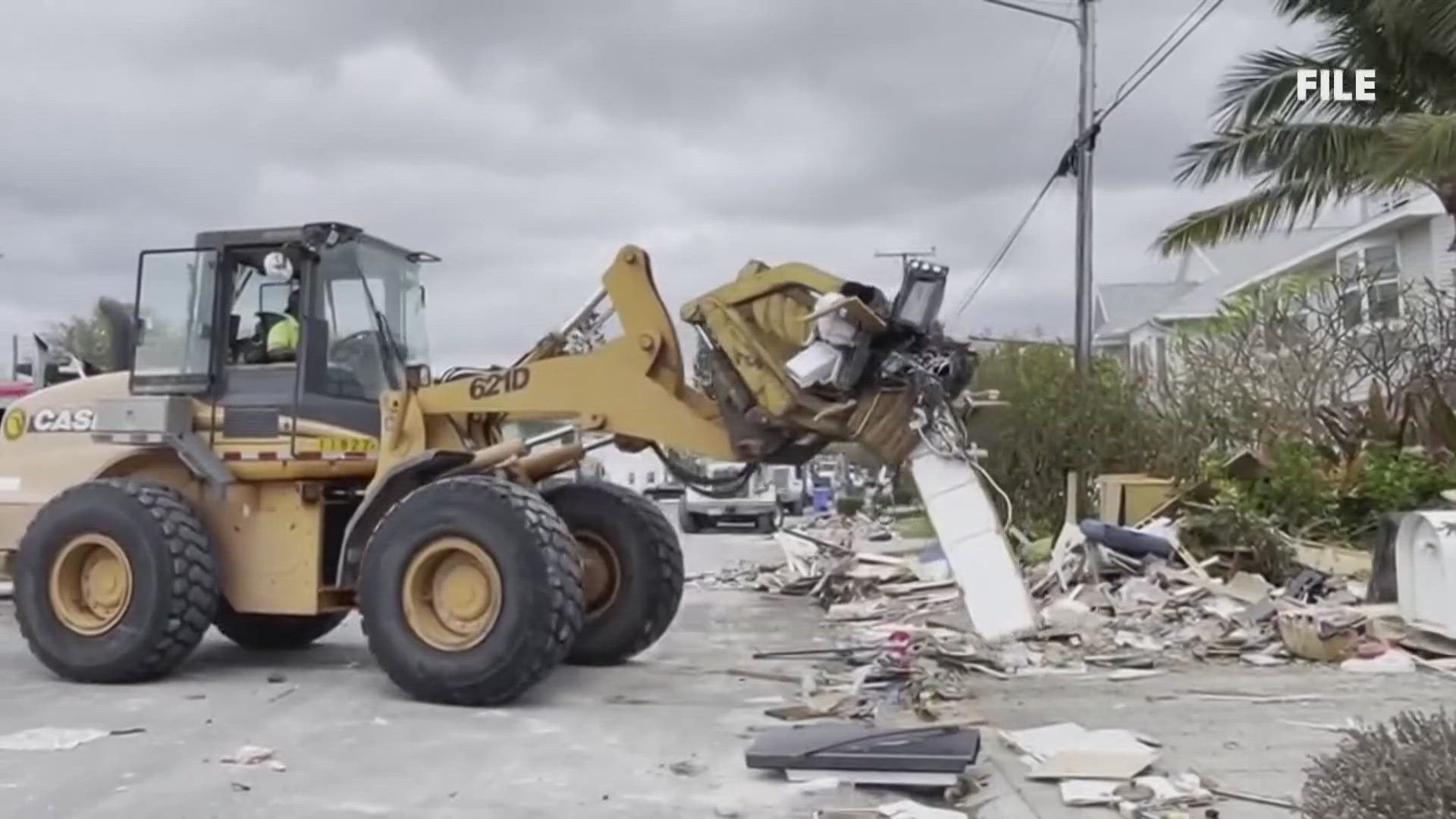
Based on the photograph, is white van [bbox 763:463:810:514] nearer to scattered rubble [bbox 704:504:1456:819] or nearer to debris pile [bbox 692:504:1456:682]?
scattered rubble [bbox 704:504:1456:819]

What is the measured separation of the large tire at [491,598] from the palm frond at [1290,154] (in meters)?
12.4

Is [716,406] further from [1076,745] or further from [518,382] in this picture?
[1076,745]

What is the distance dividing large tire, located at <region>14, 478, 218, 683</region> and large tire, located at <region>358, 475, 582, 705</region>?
1.36 metres

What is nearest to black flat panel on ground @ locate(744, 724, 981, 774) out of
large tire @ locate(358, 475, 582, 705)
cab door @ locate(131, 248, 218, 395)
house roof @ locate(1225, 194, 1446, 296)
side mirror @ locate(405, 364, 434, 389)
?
large tire @ locate(358, 475, 582, 705)

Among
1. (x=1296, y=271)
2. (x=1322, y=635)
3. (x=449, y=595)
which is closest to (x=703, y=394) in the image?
(x=449, y=595)

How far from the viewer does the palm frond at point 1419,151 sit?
14594 mm

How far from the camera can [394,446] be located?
10391mm

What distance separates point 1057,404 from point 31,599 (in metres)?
12.6

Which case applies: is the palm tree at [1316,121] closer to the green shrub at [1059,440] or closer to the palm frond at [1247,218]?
the palm frond at [1247,218]

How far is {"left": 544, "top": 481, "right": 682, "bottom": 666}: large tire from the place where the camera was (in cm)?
1105

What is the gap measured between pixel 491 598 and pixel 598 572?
6.32ft

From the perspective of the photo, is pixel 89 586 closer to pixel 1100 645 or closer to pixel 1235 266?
pixel 1100 645

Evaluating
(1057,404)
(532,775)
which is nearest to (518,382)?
(532,775)

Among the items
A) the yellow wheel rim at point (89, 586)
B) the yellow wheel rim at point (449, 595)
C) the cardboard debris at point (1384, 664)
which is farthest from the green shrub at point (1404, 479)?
the yellow wheel rim at point (89, 586)
